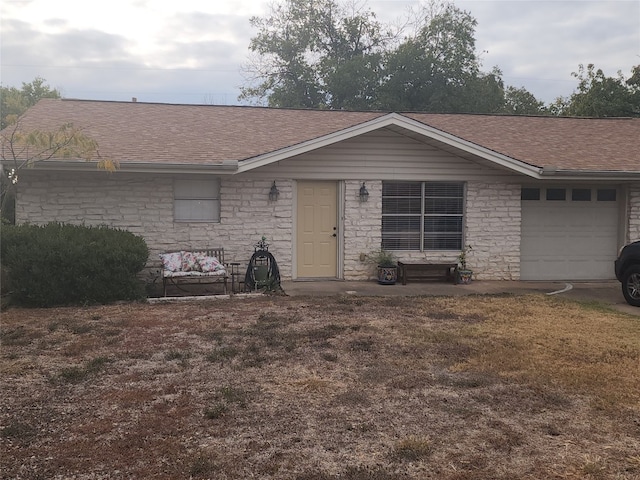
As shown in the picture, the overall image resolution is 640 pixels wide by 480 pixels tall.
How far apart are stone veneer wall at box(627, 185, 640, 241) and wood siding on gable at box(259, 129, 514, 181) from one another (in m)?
3.07

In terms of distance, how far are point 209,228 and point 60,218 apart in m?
2.82

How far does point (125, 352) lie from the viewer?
245 inches

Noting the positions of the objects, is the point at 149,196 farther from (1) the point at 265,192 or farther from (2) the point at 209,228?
(1) the point at 265,192

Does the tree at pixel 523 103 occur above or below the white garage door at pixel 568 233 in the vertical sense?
above

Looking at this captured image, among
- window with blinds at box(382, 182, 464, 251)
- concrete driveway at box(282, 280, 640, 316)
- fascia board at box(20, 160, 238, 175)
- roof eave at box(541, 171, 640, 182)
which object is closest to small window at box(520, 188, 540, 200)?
roof eave at box(541, 171, 640, 182)

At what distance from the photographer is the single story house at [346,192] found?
34.9ft

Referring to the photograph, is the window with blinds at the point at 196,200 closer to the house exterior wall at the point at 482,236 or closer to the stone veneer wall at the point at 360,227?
the stone veneer wall at the point at 360,227

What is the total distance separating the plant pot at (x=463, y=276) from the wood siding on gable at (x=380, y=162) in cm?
203

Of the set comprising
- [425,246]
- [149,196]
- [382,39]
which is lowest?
[425,246]

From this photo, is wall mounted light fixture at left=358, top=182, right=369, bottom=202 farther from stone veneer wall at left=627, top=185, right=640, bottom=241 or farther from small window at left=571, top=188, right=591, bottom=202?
stone veneer wall at left=627, top=185, right=640, bottom=241

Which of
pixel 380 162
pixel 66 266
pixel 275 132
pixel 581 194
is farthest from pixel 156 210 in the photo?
pixel 581 194

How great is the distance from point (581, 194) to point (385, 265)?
499 cm

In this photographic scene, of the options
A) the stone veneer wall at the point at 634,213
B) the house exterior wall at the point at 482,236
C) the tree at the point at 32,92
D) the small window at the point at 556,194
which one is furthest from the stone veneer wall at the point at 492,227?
the tree at the point at 32,92

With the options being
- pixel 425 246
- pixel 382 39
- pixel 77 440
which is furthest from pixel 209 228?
pixel 382 39
